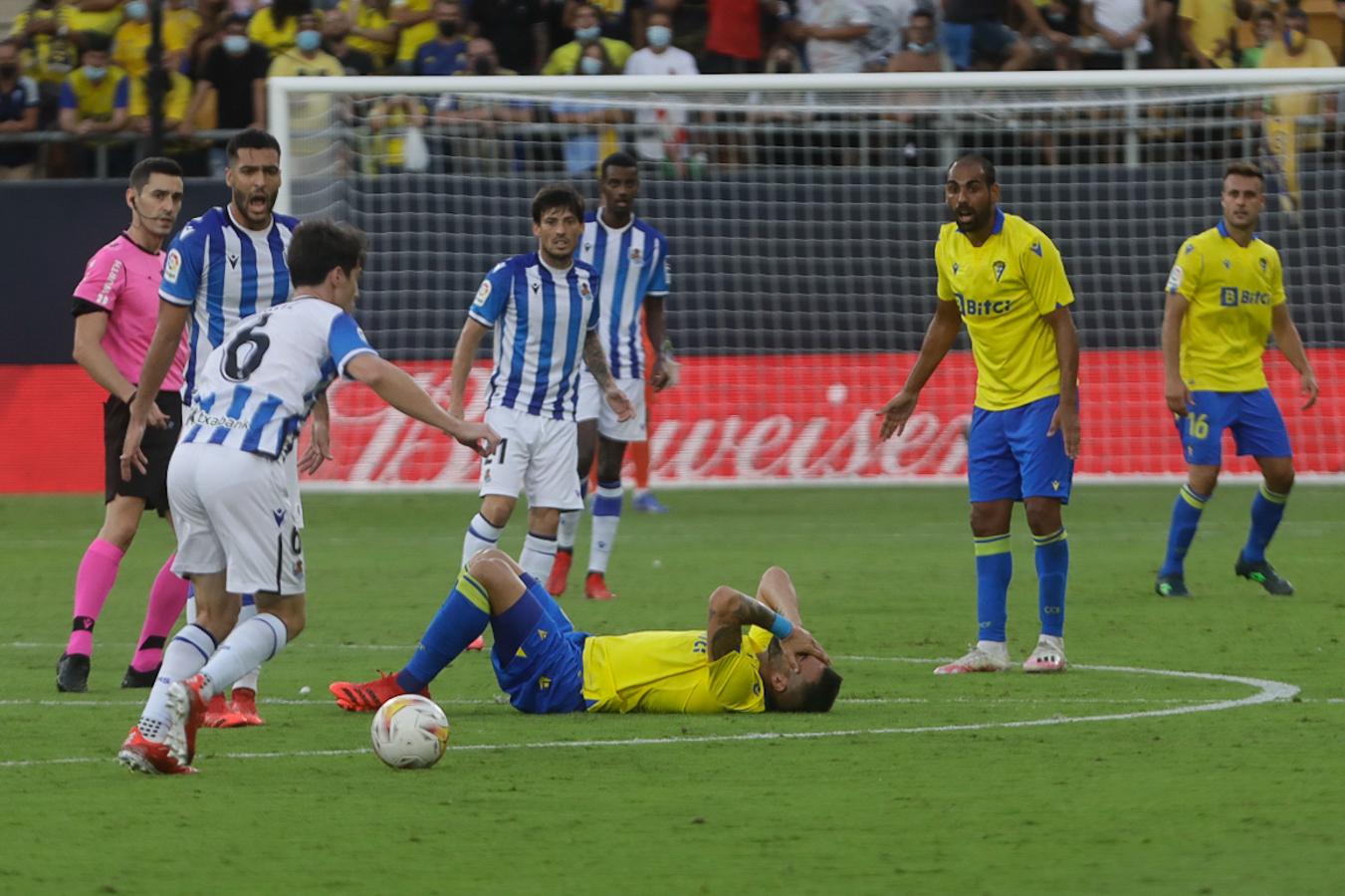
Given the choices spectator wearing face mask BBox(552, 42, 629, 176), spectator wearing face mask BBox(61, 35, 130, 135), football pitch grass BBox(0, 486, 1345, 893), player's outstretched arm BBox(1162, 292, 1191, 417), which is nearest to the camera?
football pitch grass BBox(0, 486, 1345, 893)

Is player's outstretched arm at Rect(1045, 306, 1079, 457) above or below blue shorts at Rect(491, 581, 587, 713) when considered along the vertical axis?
above

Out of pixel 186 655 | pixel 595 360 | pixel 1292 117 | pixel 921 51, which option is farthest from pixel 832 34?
pixel 186 655

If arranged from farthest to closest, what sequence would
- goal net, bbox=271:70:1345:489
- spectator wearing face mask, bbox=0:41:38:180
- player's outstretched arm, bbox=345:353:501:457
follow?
1. spectator wearing face mask, bbox=0:41:38:180
2. goal net, bbox=271:70:1345:489
3. player's outstretched arm, bbox=345:353:501:457

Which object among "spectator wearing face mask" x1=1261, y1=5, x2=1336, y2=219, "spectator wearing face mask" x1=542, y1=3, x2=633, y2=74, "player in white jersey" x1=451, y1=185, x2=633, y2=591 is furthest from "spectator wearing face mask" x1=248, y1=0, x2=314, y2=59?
"player in white jersey" x1=451, y1=185, x2=633, y2=591

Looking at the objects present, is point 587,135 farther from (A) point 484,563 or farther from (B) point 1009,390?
(A) point 484,563

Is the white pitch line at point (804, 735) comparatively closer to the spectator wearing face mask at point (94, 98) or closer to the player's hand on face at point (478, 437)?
the player's hand on face at point (478, 437)

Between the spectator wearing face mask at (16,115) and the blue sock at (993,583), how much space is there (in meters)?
12.8

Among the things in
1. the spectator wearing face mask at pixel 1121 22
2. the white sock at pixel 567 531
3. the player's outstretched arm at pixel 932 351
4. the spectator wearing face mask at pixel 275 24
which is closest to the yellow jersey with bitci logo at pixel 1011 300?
the player's outstretched arm at pixel 932 351

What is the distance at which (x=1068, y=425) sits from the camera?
9.03 m

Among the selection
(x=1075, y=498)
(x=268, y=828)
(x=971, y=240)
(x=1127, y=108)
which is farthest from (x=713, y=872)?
(x=1127, y=108)

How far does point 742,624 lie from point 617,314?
18.5 ft

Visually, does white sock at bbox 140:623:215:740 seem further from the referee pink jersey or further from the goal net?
the goal net

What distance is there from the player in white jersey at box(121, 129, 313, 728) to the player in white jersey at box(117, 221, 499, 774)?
0.96 meters

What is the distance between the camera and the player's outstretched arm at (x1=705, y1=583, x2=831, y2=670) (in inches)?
297
